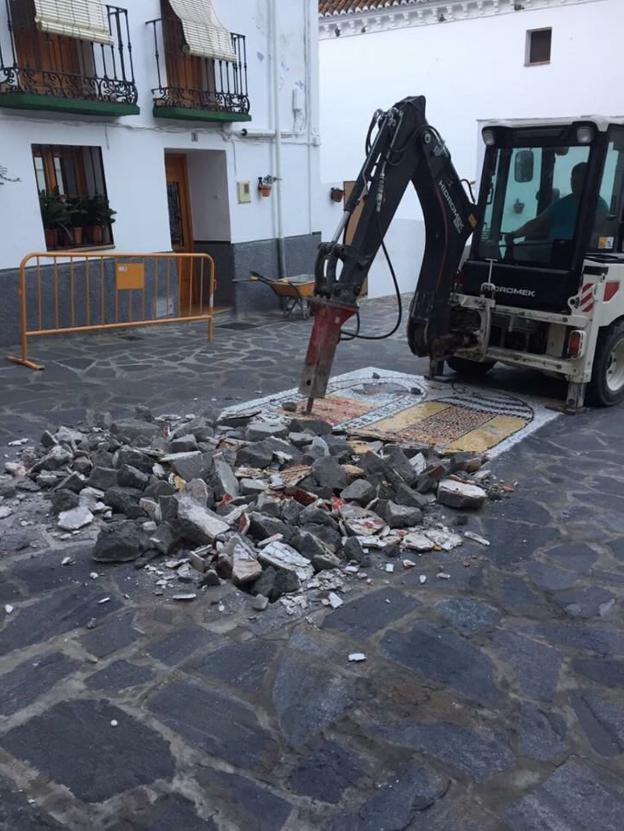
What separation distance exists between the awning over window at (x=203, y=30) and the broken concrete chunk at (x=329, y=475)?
7.68 metres

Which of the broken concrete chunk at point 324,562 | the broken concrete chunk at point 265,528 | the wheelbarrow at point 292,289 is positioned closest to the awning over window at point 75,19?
the wheelbarrow at point 292,289

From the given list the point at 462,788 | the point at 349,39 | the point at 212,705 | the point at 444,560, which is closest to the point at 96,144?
the point at 444,560

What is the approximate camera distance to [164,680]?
3109 mm

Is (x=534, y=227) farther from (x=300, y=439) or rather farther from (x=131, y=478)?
(x=131, y=478)

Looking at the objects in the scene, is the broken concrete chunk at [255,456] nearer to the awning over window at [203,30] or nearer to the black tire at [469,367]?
the black tire at [469,367]

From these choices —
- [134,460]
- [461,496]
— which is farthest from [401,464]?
[134,460]

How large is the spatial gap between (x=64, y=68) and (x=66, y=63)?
0.09 meters

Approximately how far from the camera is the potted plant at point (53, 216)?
9.39 meters

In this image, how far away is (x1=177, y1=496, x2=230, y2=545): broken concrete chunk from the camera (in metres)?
4.12

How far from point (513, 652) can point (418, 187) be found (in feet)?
15.9

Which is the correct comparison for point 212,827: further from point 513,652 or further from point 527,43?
point 527,43

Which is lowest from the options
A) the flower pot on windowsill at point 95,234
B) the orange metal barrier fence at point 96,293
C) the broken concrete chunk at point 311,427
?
the broken concrete chunk at point 311,427

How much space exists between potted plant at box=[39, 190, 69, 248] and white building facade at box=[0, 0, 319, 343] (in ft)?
0.06

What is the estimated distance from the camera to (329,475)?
484cm
